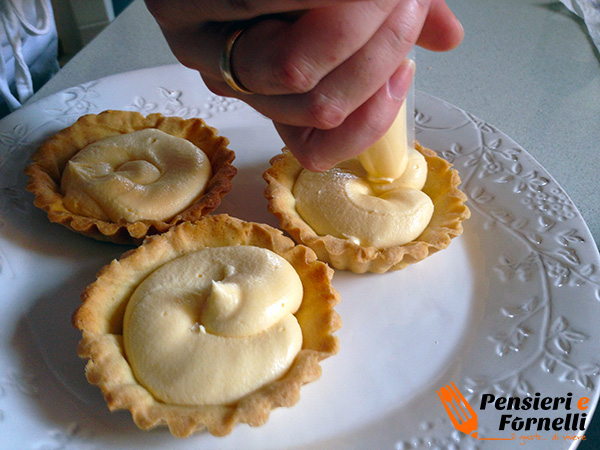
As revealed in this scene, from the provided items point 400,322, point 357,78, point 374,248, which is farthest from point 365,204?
point 357,78

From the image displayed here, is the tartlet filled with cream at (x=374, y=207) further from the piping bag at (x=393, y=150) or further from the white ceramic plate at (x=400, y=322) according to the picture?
the white ceramic plate at (x=400, y=322)

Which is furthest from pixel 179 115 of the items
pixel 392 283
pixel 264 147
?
pixel 392 283

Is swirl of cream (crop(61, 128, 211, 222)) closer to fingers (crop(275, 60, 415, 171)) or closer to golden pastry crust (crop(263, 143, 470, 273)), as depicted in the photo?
golden pastry crust (crop(263, 143, 470, 273))

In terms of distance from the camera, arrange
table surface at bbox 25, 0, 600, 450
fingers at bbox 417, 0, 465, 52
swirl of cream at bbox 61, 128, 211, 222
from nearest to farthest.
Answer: fingers at bbox 417, 0, 465, 52, swirl of cream at bbox 61, 128, 211, 222, table surface at bbox 25, 0, 600, 450

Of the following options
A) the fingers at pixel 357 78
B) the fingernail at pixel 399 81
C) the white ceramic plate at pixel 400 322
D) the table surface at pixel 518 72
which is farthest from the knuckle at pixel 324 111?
the table surface at pixel 518 72

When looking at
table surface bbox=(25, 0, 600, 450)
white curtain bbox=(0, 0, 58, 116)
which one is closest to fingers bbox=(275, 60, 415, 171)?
table surface bbox=(25, 0, 600, 450)
